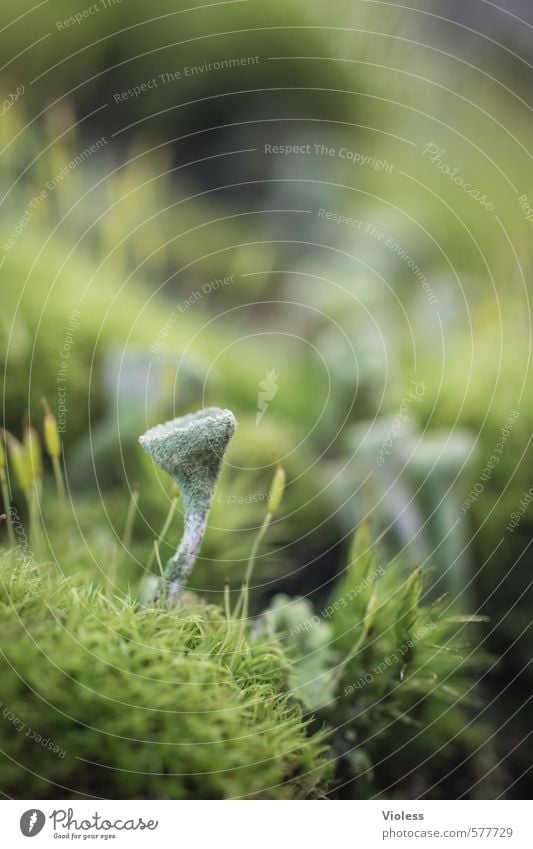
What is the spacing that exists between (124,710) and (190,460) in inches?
5.7

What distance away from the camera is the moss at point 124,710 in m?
0.38

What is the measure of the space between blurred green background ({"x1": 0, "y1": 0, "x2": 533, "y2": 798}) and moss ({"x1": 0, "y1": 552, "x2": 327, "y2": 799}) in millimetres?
135

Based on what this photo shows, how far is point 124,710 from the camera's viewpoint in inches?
15.2

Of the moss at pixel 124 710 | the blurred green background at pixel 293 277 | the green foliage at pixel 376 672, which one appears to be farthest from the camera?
the blurred green background at pixel 293 277

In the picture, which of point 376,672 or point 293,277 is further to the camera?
point 293,277

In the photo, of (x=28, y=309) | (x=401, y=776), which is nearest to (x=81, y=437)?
(x=28, y=309)

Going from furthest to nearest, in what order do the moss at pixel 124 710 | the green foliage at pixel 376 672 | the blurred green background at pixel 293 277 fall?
the blurred green background at pixel 293 277
the green foliage at pixel 376 672
the moss at pixel 124 710

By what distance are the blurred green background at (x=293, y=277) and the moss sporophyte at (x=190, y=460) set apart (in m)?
0.10

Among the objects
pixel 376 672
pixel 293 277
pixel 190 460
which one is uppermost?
pixel 293 277

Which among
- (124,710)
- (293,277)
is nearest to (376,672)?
(124,710)

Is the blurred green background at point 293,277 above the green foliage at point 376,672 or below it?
above

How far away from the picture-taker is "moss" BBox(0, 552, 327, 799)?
38cm

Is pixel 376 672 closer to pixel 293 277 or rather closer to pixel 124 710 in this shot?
pixel 124 710
